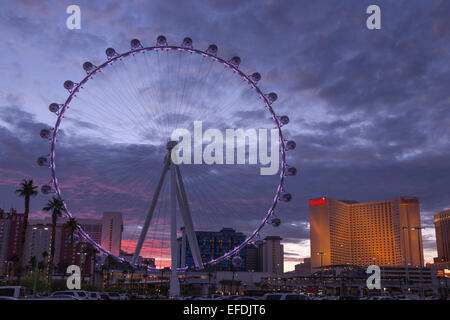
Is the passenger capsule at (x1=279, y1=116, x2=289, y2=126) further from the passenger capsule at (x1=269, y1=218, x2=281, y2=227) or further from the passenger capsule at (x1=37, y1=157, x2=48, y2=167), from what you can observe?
the passenger capsule at (x1=37, y1=157, x2=48, y2=167)

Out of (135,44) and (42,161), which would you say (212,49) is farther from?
(42,161)

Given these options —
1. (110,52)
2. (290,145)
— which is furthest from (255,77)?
(110,52)

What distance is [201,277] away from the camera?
606 feet

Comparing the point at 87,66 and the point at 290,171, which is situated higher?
the point at 87,66

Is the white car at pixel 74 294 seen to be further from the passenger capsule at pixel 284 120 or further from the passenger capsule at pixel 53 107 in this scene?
the passenger capsule at pixel 284 120

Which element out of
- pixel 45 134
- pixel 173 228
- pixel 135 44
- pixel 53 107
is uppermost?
pixel 135 44

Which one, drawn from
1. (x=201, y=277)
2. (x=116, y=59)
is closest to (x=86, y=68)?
(x=116, y=59)

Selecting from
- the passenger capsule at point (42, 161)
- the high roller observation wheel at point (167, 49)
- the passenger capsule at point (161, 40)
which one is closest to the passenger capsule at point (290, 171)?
the high roller observation wheel at point (167, 49)

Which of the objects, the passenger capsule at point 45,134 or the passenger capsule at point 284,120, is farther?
the passenger capsule at point 284,120

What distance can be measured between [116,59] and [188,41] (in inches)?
284

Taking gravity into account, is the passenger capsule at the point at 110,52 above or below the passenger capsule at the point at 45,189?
above

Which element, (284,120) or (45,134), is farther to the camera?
(284,120)

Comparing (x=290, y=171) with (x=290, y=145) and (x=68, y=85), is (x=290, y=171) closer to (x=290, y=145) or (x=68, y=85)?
(x=290, y=145)
